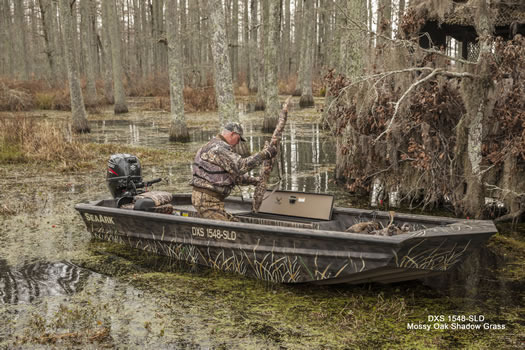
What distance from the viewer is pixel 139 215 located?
6375 mm

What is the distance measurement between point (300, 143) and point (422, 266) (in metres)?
11.3

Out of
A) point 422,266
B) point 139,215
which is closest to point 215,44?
point 139,215

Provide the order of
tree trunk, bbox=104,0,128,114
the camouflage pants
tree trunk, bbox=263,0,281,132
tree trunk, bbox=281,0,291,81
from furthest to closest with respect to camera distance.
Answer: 1. tree trunk, bbox=281,0,291,81
2. tree trunk, bbox=104,0,128,114
3. tree trunk, bbox=263,0,281,132
4. the camouflage pants

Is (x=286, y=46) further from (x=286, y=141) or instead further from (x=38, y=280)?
(x=38, y=280)

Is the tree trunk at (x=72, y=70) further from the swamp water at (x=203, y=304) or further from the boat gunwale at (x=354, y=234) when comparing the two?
the boat gunwale at (x=354, y=234)

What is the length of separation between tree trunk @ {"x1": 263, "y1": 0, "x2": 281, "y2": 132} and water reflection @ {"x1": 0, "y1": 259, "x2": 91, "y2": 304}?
41.6ft

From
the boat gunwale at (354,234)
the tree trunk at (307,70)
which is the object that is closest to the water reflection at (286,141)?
the boat gunwale at (354,234)

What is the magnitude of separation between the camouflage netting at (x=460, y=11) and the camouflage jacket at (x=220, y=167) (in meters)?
3.98

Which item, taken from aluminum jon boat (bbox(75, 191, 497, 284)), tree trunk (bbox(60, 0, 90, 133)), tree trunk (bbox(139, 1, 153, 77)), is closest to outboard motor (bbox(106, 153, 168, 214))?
aluminum jon boat (bbox(75, 191, 497, 284))

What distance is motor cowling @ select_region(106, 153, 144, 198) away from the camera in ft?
23.6

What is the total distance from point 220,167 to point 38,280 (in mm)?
2408

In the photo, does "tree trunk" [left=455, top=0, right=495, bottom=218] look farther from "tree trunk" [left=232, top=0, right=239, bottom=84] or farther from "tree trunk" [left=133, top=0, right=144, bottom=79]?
"tree trunk" [left=133, top=0, right=144, bottom=79]

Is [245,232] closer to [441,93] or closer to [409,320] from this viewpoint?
[409,320]

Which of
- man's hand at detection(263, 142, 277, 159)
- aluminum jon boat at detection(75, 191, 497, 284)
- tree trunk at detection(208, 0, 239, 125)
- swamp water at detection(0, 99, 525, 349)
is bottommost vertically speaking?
swamp water at detection(0, 99, 525, 349)
